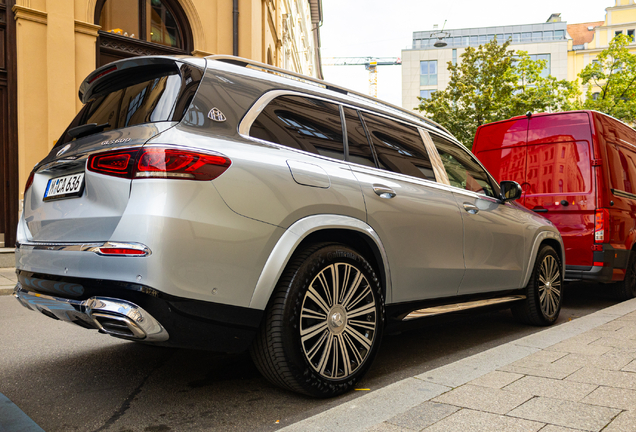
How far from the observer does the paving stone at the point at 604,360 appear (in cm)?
328

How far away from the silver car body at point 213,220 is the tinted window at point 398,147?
0.46 feet

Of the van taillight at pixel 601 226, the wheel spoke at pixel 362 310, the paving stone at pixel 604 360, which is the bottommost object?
the paving stone at pixel 604 360

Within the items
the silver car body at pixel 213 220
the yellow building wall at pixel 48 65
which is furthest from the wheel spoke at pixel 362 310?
the yellow building wall at pixel 48 65

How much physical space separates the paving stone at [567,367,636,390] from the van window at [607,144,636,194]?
4.52 metres

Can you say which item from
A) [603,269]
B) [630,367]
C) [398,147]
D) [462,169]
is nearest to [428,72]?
[603,269]

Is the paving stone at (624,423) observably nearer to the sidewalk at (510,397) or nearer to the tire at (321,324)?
the sidewalk at (510,397)

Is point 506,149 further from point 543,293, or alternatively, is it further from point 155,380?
point 155,380

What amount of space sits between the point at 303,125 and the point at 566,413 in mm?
2018

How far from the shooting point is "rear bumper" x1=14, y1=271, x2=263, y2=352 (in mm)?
2398

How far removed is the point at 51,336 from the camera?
4.73 m

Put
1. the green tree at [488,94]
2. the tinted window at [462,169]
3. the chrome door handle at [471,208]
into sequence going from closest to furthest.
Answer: the chrome door handle at [471,208]
the tinted window at [462,169]
the green tree at [488,94]

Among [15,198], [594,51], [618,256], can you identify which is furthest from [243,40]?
[594,51]

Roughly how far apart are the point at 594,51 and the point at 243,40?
5773 centimetres

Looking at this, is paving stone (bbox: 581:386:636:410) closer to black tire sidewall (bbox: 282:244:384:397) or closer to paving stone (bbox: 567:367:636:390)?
paving stone (bbox: 567:367:636:390)
